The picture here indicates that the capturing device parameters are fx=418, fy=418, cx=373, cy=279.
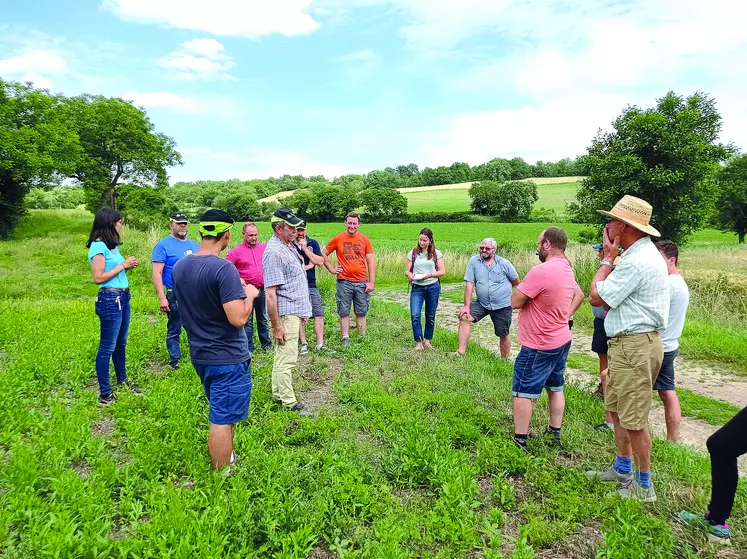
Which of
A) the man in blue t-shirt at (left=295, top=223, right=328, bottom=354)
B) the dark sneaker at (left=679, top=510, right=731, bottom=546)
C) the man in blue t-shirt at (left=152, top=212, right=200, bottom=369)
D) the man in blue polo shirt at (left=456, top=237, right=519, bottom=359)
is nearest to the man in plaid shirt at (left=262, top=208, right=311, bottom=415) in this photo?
the man in blue t-shirt at (left=152, top=212, right=200, bottom=369)

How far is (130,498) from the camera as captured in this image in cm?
306

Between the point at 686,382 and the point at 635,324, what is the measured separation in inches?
190

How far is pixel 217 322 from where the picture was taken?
326cm

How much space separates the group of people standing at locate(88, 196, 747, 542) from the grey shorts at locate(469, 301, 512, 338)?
1.46m

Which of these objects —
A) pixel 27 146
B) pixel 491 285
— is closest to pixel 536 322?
pixel 491 285

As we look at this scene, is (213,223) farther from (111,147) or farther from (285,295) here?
(111,147)

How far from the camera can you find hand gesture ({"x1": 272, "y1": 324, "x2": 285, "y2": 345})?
4520 mm

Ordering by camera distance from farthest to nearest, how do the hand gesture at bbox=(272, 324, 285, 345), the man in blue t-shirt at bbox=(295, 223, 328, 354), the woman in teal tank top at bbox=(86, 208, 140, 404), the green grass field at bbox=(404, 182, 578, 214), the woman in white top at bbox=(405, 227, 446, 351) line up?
the green grass field at bbox=(404, 182, 578, 214) → the woman in white top at bbox=(405, 227, 446, 351) → the man in blue t-shirt at bbox=(295, 223, 328, 354) → the woman in teal tank top at bbox=(86, 208, 140, 404) → the hand gesture at bbox=(272, 324, 285, 345)

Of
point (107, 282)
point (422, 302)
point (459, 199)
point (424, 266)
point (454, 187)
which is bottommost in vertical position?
point (422, 302)

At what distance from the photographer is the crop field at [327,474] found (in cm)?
276

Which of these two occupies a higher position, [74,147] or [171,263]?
[74,147]

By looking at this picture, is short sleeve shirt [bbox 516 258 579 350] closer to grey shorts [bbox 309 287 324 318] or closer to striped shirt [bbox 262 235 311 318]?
striped shirt [bbox 262 235 311 318]

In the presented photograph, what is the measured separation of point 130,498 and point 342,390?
2.70m

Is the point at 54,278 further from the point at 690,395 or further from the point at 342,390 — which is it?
the point at 690,395
